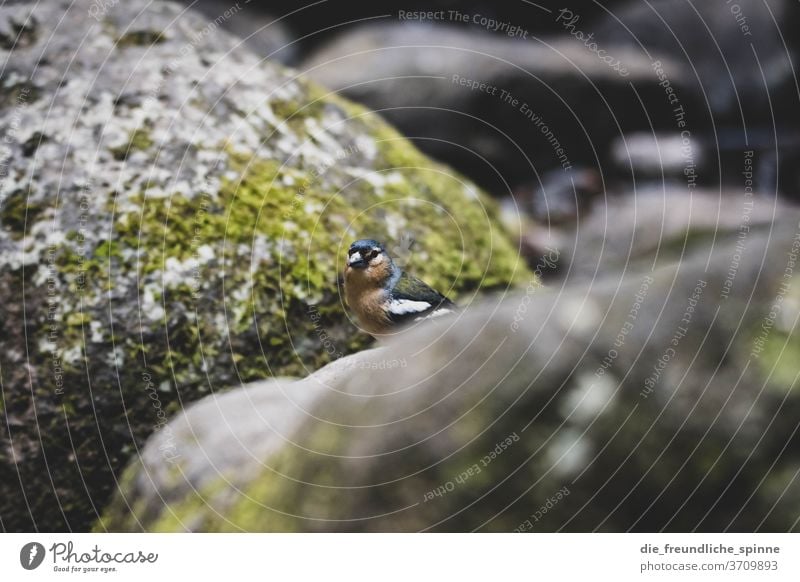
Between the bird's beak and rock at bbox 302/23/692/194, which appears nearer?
the bird's beak

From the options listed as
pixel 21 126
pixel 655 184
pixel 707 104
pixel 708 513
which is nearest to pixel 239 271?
pixel 21 126

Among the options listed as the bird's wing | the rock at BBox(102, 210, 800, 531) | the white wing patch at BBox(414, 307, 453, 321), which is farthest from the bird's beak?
the rock at BBox(102, 210, 800, 531)

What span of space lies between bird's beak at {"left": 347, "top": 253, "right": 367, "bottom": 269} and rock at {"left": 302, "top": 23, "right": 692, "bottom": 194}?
359 centimetres

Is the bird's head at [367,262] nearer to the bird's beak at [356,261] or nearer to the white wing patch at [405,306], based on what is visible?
the bird's beak at [356,261]

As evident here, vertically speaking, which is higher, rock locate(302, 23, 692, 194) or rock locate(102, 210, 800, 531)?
rock locate(302, 23, 692, 194)

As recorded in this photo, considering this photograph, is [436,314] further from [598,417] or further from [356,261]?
[598,417]

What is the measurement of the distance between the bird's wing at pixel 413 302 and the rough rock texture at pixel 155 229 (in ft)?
1.15

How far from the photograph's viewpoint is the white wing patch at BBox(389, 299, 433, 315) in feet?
10.6

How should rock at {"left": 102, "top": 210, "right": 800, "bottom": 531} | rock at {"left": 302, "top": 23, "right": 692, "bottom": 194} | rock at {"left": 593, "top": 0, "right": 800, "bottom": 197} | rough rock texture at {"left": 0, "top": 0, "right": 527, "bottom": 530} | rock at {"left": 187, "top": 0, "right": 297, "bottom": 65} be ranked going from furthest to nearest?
rock at {"left": 302, "top": 23, "right": 692, "bottom": 194} → rock at {"left": 593, "top": 0, "right": 800, "bottom": 197} → rock at {"left": 187, "top": 0, "right": 297, "bottom": 65} → rough rock texture at {"left": 0, "top": 0, "right": 527, "bottom": 530} → rock at {"left": 102, "top": 210, "right": 800, "bottom": 531}

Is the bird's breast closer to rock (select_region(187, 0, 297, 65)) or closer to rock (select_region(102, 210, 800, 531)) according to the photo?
rock (select_region(102, 210, 800, 531))

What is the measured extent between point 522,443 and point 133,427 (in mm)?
1969

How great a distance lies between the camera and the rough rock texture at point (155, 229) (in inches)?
123

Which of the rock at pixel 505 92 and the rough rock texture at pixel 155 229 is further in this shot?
the rock at pixel 505 92
